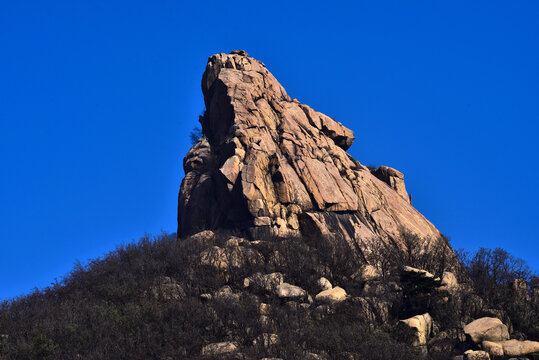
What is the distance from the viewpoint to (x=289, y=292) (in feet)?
136

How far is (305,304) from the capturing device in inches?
1586

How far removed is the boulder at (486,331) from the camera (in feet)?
115

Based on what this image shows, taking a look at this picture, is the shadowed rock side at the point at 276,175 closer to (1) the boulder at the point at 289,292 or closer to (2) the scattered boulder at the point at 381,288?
(2) the scattered boulder at the point at 381,288

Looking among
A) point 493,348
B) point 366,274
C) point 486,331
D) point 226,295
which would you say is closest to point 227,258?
point 226,295

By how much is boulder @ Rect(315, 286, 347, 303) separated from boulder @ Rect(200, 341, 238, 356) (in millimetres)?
8853

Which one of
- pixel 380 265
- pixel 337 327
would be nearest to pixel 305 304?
pixel 337 327

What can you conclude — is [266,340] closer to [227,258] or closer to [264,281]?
[264,281]

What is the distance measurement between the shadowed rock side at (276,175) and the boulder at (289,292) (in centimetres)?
987

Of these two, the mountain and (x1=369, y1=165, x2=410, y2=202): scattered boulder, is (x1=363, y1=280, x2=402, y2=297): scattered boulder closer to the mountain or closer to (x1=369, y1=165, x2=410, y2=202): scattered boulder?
the mountain

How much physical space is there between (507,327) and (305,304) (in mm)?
12079

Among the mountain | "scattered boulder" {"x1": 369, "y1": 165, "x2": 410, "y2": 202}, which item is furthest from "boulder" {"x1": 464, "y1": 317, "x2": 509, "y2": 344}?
"scattered boulder" {"x1": 369, "y1": 165, "x2": 410, "y2": 202}

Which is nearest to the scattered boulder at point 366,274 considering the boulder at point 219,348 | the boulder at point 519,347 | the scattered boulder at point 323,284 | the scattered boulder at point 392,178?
the scattered boulder at point 323,284

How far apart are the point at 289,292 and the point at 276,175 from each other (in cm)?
1544

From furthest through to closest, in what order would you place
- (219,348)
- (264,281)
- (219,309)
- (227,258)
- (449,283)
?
(227,258) → (264,281) → (449,283) → (219,309) → (219,348)
